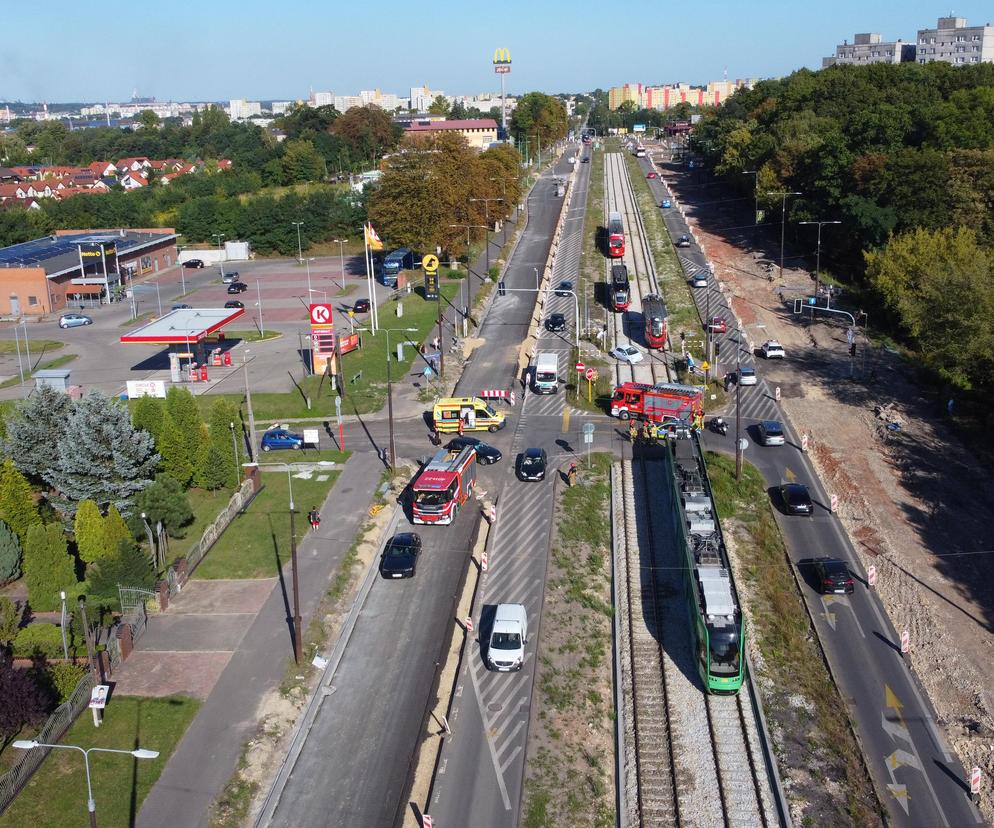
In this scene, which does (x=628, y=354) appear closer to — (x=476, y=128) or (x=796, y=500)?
(x=796, y=500)

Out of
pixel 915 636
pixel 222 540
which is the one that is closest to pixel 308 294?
pixel 222 540

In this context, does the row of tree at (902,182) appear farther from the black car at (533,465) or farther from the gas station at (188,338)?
the gas station at (188,338)

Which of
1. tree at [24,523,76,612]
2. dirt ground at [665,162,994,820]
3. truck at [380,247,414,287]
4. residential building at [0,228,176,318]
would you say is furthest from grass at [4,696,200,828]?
residential building at [0,228,176,318]

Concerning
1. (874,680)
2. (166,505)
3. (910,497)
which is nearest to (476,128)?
(910,497)

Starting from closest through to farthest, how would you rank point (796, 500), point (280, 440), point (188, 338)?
1. point (796, 500)
2. point (280, 440)
3. point (188, 338)

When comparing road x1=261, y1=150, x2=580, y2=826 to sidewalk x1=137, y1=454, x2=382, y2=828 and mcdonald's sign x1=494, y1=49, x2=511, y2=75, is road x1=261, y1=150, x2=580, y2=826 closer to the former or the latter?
sidewalk x1=137, y1=454, x2=382, y2=828
